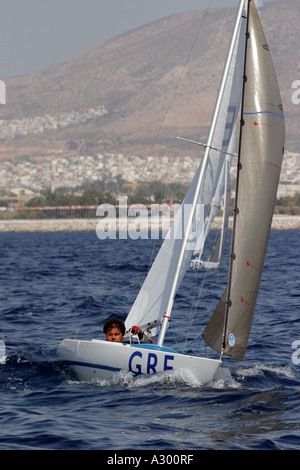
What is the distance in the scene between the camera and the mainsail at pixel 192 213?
42.4ft

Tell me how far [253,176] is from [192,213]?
1.62 metres

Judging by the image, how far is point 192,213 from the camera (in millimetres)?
12867

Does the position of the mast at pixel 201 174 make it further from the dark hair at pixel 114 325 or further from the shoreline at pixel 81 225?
the shoreline at pixel 81 225

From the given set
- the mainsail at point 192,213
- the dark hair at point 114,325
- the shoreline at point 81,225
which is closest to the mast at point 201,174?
the mainsail at point 192,213

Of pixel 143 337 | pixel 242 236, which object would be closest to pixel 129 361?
pixel 143 337

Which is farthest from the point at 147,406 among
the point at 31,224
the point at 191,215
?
the point at 31,224

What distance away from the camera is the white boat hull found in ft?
38.9

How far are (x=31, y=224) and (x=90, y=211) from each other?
96.9 feet

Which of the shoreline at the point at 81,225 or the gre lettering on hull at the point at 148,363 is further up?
the gre lettering on hull at the point at 148,363

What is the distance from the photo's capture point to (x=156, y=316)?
13258mm

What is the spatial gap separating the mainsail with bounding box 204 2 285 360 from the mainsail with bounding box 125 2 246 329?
1.17 metres

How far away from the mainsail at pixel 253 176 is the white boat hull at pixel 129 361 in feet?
1.94

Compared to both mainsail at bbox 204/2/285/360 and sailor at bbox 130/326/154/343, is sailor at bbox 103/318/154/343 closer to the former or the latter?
sailor at bbox 130/326/154/343

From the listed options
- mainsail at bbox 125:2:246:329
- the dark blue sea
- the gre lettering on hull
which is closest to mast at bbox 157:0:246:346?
mainsail at bbox 125:2:246:329
